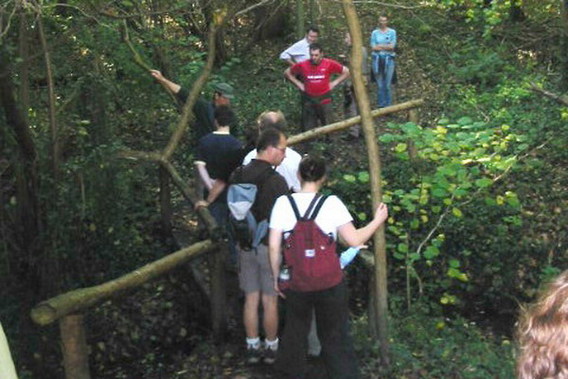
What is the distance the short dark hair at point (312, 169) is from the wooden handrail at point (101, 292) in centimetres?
123

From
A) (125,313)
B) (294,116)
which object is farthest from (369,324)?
(294,116)

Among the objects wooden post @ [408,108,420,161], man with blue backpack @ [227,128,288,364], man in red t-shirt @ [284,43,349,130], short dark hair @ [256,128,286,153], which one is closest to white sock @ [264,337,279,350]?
man with blue backpack @ [227,128,288,364]

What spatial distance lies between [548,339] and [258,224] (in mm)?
4014

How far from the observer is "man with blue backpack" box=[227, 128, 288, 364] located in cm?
557

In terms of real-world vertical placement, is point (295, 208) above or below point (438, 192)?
above

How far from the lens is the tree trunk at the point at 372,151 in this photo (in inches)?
211

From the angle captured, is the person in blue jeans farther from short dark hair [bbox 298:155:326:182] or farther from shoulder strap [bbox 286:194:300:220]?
shoulder strap [bbox 286:194:300:220]

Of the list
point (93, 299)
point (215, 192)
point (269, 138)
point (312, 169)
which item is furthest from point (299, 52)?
point (93, 299)

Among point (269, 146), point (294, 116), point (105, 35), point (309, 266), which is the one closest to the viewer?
point (309, 266)

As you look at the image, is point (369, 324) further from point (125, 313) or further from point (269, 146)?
point (125, 313)

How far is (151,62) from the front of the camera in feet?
32.1

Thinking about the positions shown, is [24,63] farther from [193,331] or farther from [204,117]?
[193,331]

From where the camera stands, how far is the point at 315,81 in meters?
10.6

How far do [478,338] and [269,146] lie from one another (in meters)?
2.80
